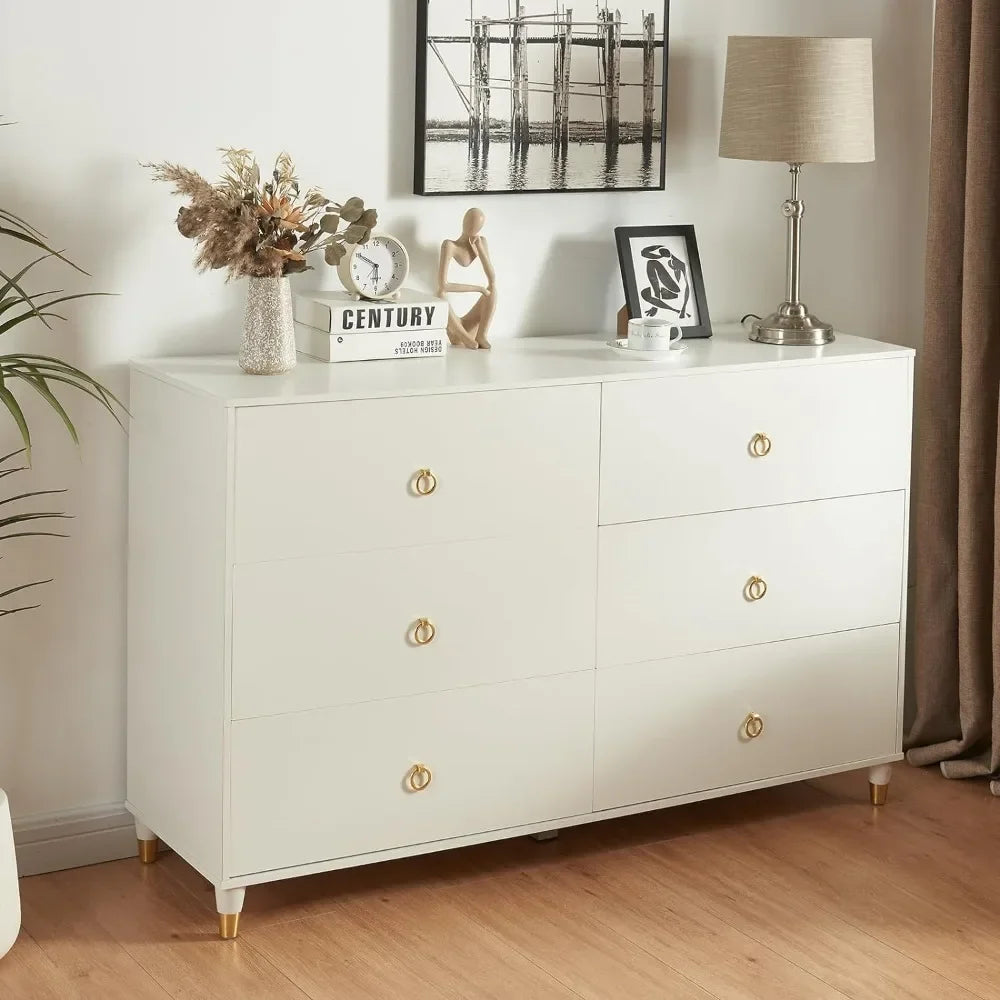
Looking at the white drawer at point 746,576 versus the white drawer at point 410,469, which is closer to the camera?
the white drawer at point 410,469

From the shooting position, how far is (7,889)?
2.59 metres

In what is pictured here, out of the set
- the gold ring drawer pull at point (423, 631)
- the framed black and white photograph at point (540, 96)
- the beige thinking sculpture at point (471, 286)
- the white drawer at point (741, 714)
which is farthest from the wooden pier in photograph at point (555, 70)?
the white drawer at point (741, 714)

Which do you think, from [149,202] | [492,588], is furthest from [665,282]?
[149,202]

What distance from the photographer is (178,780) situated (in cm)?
278

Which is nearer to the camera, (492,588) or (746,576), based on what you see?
(492,588)

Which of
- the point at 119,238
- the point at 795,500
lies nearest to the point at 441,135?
the point at 119,238

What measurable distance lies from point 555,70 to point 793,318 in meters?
0.68

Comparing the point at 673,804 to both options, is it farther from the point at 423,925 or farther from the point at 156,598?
the point at 156,598

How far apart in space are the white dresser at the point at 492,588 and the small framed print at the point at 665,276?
0.09 metres

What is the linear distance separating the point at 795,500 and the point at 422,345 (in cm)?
79

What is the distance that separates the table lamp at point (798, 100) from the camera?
120 inches

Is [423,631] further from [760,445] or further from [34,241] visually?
[34,241]

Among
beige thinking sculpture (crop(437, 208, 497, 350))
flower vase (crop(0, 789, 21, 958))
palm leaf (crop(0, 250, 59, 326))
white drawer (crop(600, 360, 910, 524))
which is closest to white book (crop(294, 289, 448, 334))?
beige thinking sculpture (crop(437, 208, 497, 350))

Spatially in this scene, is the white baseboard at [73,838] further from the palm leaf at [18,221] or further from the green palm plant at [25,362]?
the palm leaf at [18,221]
